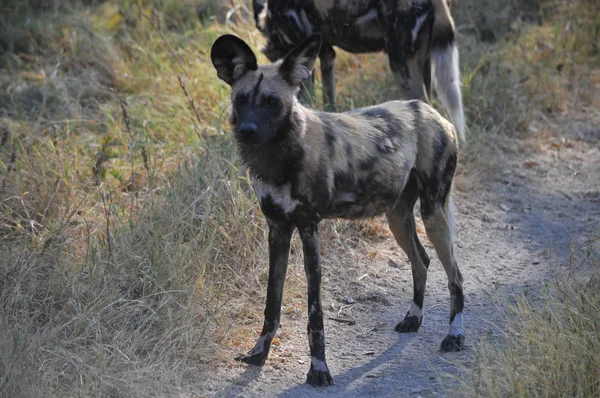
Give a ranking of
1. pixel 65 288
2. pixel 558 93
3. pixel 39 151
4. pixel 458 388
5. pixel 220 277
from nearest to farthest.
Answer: pixel 458 388 → pixel 65 288 → pixel 220 277 → pixel 39 151 → pixel 558 93

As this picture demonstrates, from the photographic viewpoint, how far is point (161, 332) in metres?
3.48

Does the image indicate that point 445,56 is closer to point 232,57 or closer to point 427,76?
point 427,76

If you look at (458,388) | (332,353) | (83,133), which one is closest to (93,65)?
(83,133)

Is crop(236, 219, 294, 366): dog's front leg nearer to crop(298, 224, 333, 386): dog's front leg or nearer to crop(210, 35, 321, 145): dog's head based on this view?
crop(298, 224, 333, 386): dog's front leg

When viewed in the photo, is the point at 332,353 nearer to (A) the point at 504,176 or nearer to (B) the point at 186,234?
(B) the point at 186,234

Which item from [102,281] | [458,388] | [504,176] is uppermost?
[102,281]

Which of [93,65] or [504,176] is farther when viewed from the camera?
[93,65]

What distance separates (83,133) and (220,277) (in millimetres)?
2029

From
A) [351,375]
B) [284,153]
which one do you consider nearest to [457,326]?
[351,375]

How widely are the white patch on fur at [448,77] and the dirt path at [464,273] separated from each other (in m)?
0.80

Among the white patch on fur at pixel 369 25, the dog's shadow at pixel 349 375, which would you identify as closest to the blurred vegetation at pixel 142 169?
the dog's shadow at pixel 349 375

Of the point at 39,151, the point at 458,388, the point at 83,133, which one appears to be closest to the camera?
the point at 458,388

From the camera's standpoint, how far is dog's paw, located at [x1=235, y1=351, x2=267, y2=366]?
137 inches

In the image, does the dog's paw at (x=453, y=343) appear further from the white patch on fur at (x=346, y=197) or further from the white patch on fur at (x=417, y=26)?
the white patch on fur at (x=417, y=26)
